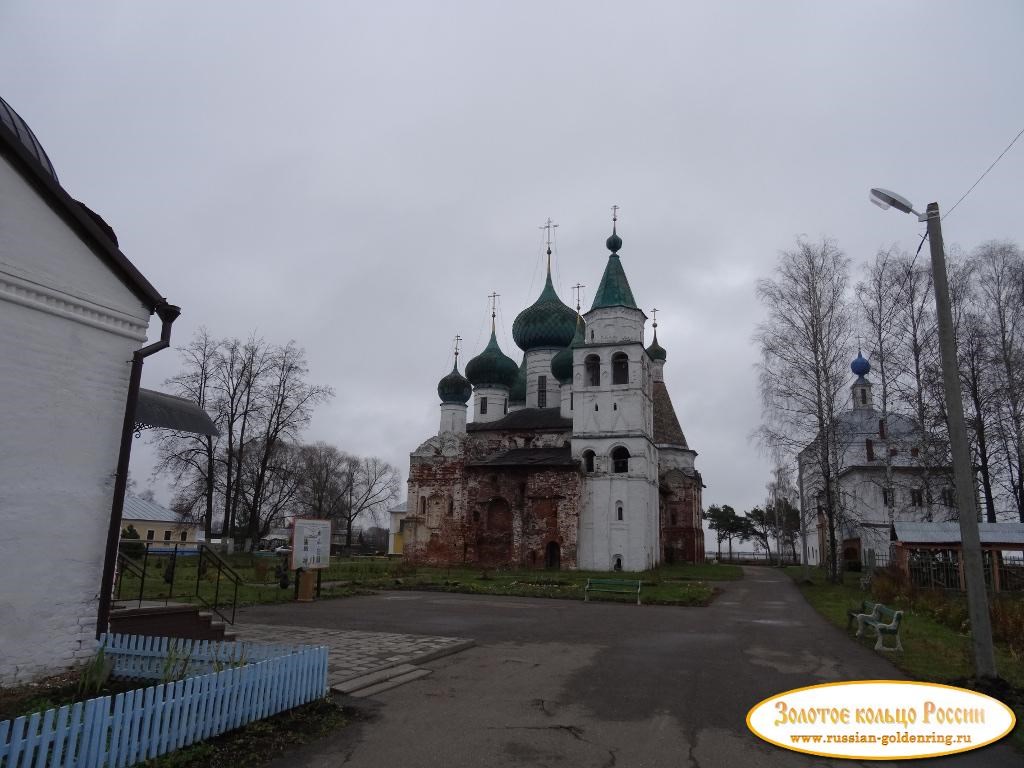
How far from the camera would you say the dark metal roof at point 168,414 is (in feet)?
32.5

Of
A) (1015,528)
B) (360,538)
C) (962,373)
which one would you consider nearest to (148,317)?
(1015,528)

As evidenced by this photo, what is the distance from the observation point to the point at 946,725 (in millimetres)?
6652

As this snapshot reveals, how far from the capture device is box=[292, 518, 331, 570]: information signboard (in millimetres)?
19109

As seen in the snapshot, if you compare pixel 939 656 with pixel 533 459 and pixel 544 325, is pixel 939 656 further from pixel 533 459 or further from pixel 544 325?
pixel 544 325

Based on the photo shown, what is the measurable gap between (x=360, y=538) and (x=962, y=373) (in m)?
67.7

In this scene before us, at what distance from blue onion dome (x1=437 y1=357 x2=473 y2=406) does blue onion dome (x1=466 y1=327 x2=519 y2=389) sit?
145cm

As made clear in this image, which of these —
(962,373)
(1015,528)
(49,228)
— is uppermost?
(962,373)

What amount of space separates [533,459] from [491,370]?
11.0 metres

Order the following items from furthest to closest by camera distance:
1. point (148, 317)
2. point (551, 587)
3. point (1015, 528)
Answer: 1. point (551, 587)
2. point (1015, 528)
3. point (148, 317)

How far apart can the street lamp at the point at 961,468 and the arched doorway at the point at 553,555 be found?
29.5m

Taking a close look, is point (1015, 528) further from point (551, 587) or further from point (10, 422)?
point (10, 422)

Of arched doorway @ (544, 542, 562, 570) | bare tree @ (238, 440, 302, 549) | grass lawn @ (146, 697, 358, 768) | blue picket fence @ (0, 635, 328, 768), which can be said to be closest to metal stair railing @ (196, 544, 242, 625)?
blue picket fence @ (0, 635, 328, 768)

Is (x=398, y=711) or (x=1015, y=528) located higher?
(x=1015, y=528)

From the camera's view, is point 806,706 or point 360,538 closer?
point 806,706
